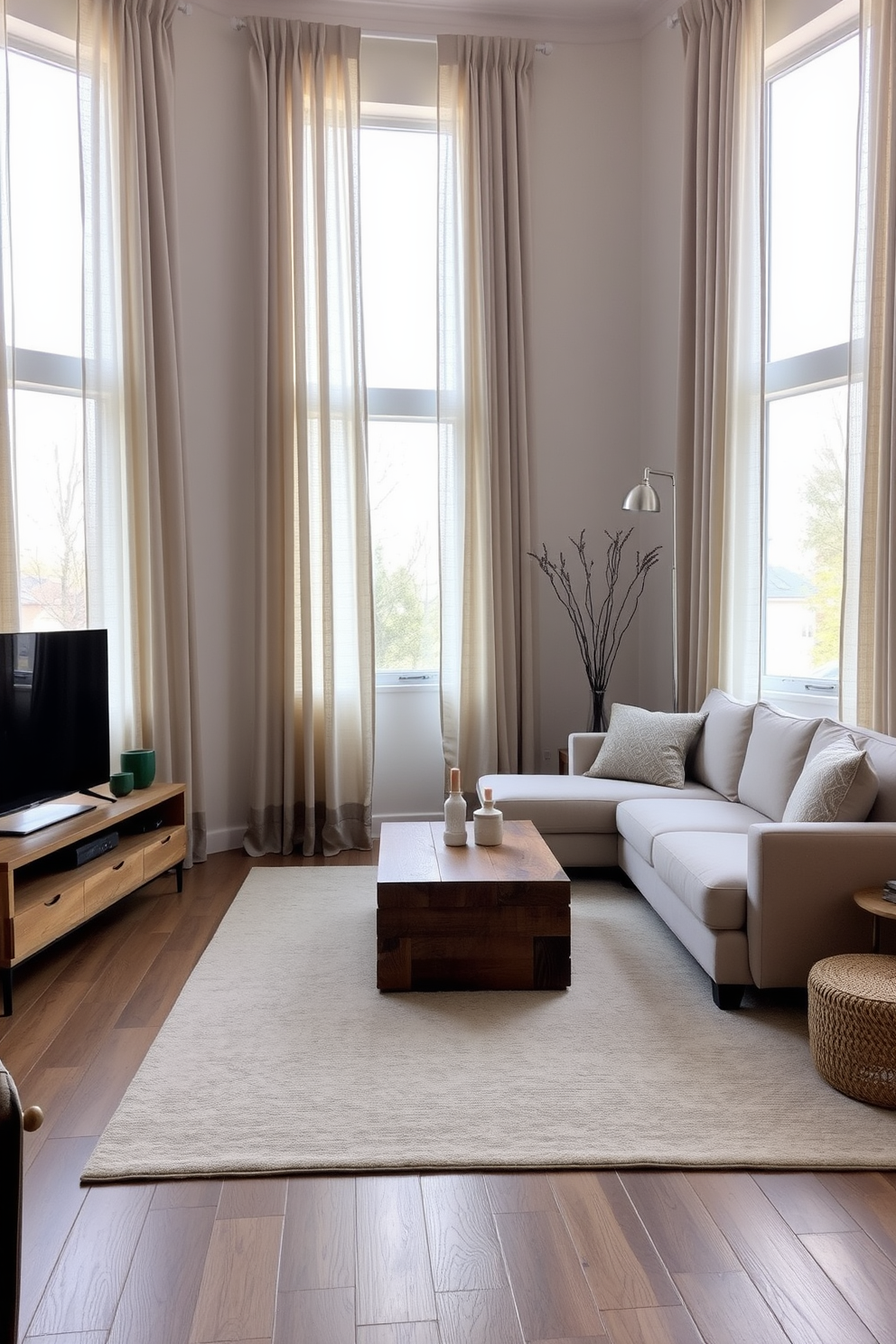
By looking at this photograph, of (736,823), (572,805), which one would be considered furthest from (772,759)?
(572,805)

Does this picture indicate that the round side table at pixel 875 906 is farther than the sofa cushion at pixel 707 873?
No

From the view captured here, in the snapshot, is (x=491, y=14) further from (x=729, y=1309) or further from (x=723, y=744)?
(x=729, y=1309)

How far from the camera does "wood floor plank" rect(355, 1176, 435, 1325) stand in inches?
69.6

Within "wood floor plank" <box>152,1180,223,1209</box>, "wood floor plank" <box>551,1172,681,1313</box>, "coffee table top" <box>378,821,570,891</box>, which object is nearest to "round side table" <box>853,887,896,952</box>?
"coffee table top" <box>378,821,570,891</box>

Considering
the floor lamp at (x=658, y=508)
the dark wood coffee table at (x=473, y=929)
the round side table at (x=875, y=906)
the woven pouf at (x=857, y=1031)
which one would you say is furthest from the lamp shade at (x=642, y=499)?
the woven pouf at (x=857, y=1031)

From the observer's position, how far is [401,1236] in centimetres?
197

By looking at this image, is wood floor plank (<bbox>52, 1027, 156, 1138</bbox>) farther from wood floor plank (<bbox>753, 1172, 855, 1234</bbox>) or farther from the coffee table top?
wood floor plank (<bbox>753, 1172, 855, 1234</bbox>)

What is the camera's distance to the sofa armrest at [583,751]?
4.85m

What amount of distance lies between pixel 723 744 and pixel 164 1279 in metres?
3.19

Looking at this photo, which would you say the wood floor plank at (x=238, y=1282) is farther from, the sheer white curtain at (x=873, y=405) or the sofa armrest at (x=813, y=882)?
the sheer white curtain at (x=873, y=405)

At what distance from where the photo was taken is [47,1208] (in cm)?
205

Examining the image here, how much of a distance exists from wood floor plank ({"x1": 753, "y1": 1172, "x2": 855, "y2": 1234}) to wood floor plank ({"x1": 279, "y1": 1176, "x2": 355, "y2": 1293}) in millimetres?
875

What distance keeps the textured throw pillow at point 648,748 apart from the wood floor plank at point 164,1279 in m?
2.94

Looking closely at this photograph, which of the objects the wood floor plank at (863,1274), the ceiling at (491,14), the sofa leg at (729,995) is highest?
the ceiling at (491,14)
